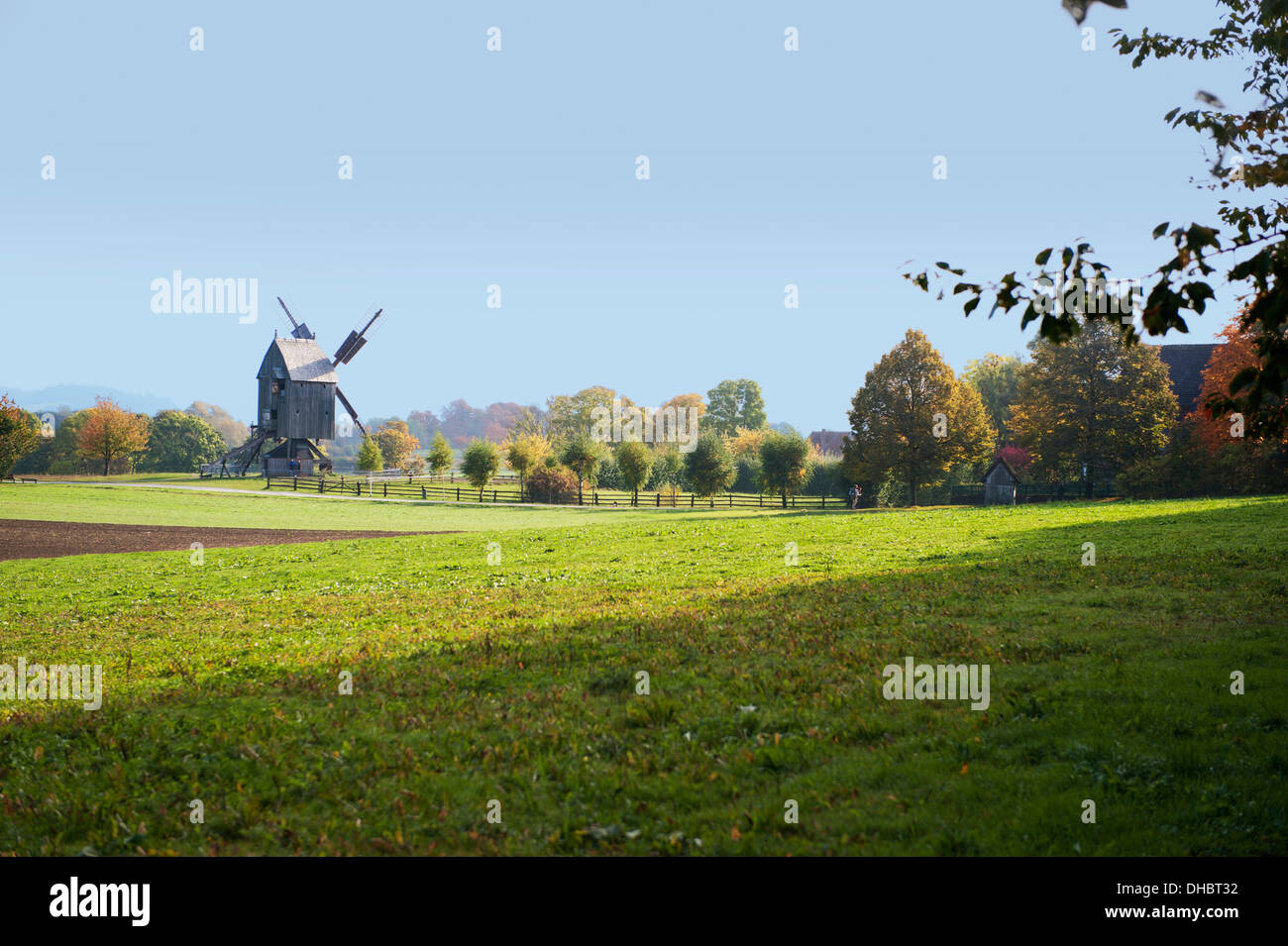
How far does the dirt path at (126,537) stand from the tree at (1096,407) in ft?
139

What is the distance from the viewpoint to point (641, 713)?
27.5 feet

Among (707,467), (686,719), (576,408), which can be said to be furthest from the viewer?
(576,408)

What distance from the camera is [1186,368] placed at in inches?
2532

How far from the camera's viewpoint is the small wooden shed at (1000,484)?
5617cm

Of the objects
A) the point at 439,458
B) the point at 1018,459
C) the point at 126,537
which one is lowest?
the point at 126,537

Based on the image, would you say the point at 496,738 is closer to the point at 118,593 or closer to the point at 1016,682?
the point at 1016,682

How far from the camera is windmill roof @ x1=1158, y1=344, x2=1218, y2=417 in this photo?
61.6 meters

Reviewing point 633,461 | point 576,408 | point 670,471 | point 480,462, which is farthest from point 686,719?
point 576,408

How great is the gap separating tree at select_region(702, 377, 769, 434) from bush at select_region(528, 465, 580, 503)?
220 ft

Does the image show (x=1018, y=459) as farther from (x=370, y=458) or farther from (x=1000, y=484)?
(x=370, y=458)

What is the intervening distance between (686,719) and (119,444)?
384ft

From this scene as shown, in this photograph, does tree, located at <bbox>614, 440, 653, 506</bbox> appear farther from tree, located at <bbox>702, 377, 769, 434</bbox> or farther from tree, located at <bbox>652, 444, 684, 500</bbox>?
tree, located at <bbox>702, 377, 769, 434</bbox>

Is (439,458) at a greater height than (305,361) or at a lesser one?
lesser
